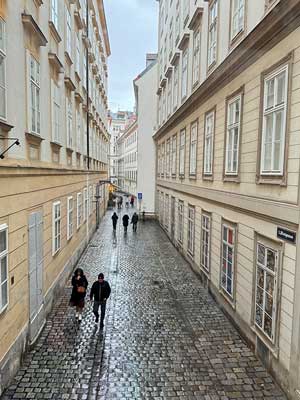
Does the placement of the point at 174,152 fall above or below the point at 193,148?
above

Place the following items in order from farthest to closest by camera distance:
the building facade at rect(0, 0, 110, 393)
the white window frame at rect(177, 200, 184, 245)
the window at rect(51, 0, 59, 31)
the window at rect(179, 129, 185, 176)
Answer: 1. the white window frame at rect(177, 200, 184, 245)
2. the window at rect(179, 129, 185, 176)
3. the window at rect(51, 0, 59, 31)
4. the building facade at rect(0, 0, 110, 393)

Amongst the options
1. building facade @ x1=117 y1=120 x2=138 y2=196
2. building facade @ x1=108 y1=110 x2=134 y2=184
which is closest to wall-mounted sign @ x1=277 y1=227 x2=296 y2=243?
building facade @ x1=117 y1=120 x2=138 y2=196

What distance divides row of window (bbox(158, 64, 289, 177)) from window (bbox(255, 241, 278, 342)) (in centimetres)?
169

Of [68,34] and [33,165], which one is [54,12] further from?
[33,165]

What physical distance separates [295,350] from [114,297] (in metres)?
6.24

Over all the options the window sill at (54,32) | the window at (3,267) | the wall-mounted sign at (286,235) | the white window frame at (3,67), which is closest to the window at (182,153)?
the window sill at (54,32)

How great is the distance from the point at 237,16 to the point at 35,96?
227 inches

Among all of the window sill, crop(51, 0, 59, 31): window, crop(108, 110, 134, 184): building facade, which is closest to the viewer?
the window sill

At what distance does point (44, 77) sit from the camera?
8633 millimetres

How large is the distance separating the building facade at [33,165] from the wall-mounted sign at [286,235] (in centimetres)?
502

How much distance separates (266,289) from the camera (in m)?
6.67

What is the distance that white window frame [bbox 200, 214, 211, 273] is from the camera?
36.5 ft

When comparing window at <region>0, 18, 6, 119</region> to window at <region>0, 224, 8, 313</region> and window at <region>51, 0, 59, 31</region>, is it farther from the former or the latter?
window at <region>51, 0, 59, 31</region>

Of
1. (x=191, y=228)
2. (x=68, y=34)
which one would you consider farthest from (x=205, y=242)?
(x=68, y=34)
